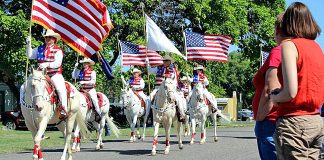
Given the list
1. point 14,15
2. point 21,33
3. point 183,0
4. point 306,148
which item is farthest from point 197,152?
point 183,0

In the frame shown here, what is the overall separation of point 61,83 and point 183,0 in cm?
2853

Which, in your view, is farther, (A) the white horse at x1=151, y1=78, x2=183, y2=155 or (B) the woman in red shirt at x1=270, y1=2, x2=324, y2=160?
(A) the white horse at x1=151, y1=78, x2=183, y2=155

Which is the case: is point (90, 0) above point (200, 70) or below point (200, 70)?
above

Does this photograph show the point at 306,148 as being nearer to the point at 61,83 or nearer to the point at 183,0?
the point at 61,83

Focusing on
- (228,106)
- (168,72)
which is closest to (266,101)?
(168,72)

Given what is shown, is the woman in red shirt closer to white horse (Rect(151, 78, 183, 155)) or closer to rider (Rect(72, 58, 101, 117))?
white horse (Rect(151, 78, 183, 155))

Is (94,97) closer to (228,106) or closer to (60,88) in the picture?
(60,88)

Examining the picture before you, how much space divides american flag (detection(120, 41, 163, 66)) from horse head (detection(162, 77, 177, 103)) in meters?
10.8

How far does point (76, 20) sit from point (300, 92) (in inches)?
434

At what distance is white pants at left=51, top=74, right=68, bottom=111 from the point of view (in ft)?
41.6

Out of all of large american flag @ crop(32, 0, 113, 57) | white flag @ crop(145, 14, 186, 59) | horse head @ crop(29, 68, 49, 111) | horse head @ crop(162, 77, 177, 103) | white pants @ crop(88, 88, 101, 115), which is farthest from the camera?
white flag @ crop(145, 14, 186, 59)

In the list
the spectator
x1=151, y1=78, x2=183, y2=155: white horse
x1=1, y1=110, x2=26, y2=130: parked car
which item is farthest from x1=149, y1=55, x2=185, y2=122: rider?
x1=1, y1=110, x2=26, y2=130: parked car

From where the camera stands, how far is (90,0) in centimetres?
1554

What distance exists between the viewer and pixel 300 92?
4.97 m
